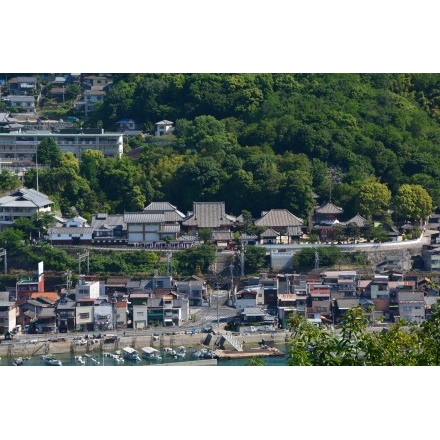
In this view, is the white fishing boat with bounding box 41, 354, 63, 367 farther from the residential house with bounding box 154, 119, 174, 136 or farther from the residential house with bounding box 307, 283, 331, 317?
the residential house with bounding box 154, 119, 174, 136

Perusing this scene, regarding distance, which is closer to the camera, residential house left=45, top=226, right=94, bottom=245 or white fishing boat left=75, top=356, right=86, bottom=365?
white fishing boat left=75, top=356, right=86, bottom=365

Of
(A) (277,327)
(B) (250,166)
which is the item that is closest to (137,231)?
(B) (250,166)

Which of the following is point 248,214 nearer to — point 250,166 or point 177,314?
point 250,166

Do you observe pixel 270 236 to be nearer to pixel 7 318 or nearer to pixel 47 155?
pixel 47 155

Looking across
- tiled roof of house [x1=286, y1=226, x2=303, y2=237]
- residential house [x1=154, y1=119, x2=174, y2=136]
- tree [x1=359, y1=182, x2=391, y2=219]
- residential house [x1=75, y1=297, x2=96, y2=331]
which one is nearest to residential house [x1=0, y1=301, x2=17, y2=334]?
residential house [x1=75, y1=297, x2=96, y2=331]

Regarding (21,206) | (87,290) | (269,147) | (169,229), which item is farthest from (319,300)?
(21,206)

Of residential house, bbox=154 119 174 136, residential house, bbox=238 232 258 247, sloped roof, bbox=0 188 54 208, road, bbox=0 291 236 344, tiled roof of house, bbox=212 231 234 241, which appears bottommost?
road, bbox=0 291 236 344
